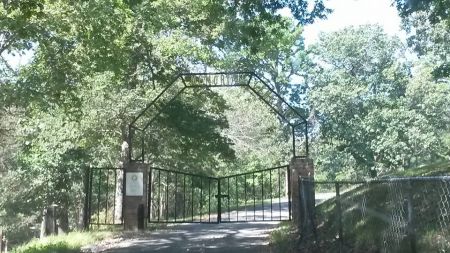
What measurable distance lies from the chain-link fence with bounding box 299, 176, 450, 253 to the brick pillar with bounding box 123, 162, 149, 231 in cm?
516

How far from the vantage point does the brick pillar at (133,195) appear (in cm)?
1378

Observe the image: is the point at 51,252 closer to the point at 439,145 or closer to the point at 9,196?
the point at 9,196

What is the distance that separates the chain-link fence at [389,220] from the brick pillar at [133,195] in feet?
16.9

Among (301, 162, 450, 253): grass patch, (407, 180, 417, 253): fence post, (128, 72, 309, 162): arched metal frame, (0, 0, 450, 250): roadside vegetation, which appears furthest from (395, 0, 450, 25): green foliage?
(407, 180, 417, 253): fence post

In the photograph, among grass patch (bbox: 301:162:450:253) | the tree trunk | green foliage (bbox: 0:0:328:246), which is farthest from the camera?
the tree trunk

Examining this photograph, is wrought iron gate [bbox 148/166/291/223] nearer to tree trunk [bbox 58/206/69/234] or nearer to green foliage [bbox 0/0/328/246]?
green foliage [bbox 0/0/328/246]

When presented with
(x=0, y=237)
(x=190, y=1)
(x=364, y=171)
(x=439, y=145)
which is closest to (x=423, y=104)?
(x=439, y=145)

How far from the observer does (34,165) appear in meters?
21.3

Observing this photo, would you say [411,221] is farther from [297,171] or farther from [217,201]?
[217,201]

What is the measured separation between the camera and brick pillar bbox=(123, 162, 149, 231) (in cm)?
1378

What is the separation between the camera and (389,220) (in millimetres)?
5789

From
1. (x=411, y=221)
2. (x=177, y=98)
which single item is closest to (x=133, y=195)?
(x=177, y=98)

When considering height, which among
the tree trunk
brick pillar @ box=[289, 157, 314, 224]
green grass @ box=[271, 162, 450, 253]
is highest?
brick pillar @ box=[289, 157, 314, 224]

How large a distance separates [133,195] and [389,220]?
30.0 ft
